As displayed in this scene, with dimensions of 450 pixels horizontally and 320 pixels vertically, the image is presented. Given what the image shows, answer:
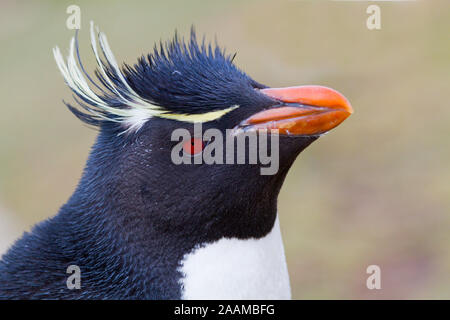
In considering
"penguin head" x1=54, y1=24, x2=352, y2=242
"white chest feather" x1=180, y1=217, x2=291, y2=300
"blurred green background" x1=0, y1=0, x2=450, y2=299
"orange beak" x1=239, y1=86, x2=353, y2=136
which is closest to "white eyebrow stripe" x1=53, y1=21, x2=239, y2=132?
"penguin head" x1=54, y1=24, x2=352, y2=242

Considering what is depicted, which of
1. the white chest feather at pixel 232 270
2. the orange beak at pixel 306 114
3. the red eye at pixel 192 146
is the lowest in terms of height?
the white chest feather at pixel 232 270

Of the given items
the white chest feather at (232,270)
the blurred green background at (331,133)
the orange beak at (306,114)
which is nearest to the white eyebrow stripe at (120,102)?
the orange beak at (306,114)

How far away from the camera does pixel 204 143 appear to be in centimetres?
212

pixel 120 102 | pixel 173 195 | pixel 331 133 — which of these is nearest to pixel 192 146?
pixel 173 195

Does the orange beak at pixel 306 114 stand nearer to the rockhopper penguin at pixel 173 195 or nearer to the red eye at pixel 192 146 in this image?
the rockhopper penguin at pixel 173 195

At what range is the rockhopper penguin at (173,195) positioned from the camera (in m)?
2.12

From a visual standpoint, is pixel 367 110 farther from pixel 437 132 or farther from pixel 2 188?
pixel 2 188

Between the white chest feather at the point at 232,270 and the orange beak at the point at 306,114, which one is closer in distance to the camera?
the orange beak at the point at 306,114

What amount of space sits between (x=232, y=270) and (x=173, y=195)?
1.12 ft

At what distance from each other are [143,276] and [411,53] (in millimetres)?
5717

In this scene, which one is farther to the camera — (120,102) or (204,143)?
(120,102)

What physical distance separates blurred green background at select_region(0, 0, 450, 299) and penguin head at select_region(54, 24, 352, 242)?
136 inches

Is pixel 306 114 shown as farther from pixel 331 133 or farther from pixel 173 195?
pixel 331 133

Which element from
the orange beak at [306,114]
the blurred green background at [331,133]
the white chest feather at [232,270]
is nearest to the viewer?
the orange beak at [306,114]
